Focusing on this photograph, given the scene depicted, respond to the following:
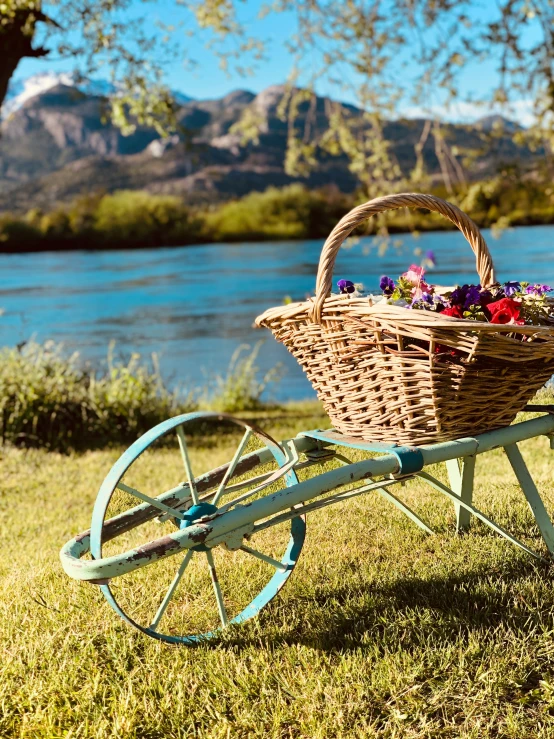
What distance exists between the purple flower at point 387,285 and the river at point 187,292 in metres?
3.64

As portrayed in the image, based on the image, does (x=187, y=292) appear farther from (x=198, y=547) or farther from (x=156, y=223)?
(x=198, y=547)

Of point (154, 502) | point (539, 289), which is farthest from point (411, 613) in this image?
point (539, 289)

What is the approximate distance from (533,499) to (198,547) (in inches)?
44.9

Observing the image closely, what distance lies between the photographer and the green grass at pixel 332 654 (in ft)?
6.03

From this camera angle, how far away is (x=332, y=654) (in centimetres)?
208

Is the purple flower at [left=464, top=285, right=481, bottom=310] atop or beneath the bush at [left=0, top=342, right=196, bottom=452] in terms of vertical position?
atop

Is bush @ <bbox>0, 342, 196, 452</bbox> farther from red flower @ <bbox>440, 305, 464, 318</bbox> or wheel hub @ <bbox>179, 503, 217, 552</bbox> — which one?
red flower @ <bbox>440, 305, 464, 318</bbox>

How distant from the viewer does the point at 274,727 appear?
181 cm

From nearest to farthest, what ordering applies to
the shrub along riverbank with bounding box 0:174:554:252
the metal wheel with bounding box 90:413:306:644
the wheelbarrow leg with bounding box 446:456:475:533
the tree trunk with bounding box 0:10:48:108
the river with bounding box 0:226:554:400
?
the metal wheel with bounding box 90:413:306:644
the wheelbarrow leg with bounding box 446:456:475:533
the tree trunk with bounding box 0:10:48:108
the river with bounding box 0:226:554:400
the shrub along riverbank with bounding box 0:174:554:252

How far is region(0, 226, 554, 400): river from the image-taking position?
32.8 ft

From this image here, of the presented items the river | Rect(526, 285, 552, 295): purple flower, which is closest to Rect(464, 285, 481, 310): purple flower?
Rect(526, 285, 552, 295): purple flower

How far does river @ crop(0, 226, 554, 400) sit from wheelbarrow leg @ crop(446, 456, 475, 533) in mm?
3483

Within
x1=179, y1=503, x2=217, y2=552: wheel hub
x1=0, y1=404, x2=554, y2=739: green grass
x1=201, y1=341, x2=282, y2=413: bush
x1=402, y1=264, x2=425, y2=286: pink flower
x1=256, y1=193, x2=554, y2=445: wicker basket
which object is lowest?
x1=201, y1=341, x2=282, y2=413: bush

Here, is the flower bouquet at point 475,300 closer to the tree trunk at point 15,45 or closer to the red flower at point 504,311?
the red flower at point 504,311
